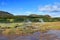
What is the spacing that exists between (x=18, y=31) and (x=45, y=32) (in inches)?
13.9

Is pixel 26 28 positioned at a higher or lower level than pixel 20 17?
lower

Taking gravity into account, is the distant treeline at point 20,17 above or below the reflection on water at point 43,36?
above

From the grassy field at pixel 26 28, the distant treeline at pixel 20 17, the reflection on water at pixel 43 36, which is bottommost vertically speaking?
the reflection on water at pixel 43 36

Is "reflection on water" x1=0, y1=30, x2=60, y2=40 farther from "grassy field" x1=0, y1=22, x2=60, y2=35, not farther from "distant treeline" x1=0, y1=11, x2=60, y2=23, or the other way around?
"distant treeline" x1=0, y1=11, x2=60, y2=23

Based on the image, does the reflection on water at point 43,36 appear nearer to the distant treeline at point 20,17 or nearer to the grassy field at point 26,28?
the grassy field at point 26,28

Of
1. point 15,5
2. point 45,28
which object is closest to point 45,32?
point 45,28

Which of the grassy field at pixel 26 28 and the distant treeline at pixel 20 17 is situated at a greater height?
the distant treeline at pixel 20 17

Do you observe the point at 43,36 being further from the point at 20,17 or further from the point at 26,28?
the point at 20,17

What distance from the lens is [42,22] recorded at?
70.4 inches

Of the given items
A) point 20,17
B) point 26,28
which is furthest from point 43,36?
point 20,17

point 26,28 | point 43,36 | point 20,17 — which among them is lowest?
point 43,36

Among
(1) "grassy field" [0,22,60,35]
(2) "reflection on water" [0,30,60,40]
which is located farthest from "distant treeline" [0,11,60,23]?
(2) "reflection on water" [0,30,60,40]

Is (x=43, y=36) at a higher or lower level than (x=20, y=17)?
lower

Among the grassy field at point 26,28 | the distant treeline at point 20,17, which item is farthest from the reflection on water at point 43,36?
the distant treeline at point 20,17
